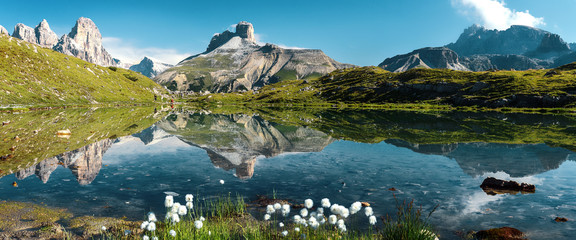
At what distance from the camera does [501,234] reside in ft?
42.8

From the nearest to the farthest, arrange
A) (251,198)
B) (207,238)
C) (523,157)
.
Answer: (207,238)
(251,198)
(523,157)

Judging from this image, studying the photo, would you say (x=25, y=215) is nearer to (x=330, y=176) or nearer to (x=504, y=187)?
(x=330, y=176)

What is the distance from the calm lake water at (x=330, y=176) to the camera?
1652cm

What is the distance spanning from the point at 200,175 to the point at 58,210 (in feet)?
34.1

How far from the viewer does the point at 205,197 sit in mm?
18641

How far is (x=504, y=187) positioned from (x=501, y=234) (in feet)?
33.1

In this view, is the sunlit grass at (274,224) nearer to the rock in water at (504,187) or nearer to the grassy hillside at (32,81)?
the rock in water at (504,187)

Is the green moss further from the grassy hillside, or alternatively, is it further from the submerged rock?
the grassy hillside

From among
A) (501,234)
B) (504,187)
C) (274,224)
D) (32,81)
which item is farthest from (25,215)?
(32,81)

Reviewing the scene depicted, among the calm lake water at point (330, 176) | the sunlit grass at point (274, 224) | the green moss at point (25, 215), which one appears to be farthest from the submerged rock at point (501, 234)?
the green moss at point (25, 215)

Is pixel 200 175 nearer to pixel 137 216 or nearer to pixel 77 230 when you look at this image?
pixel 137 216

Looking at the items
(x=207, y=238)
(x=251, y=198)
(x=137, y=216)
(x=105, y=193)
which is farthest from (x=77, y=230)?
(x=251, y=198)

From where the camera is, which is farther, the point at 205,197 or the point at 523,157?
the point at 523,157

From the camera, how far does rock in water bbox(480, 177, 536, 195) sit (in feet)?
66.1
